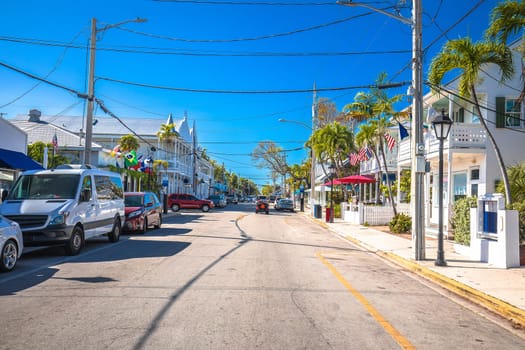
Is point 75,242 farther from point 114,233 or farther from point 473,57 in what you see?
point 473,57

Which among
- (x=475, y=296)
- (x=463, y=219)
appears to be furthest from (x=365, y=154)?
(x=475, y=296)

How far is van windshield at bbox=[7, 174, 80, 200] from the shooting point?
1214 centimetres

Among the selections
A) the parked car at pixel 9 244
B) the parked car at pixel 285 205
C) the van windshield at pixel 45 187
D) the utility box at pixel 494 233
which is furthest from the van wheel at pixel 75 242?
the parked car at pixel 285 205

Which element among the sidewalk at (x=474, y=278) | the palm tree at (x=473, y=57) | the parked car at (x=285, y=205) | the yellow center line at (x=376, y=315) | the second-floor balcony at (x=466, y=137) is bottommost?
the yellow center line at (x=376, y=315)

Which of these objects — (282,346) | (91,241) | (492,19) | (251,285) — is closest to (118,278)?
(251,285)

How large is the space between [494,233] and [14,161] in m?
18.3

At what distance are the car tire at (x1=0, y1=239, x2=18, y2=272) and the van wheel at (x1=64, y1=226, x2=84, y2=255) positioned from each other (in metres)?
2.06

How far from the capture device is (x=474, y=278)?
954 cm

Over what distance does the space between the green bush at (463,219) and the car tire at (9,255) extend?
449 inches

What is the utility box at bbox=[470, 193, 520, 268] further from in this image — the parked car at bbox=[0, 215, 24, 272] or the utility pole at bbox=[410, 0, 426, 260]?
the parked car at bbox=[0, 215, 24, 272]

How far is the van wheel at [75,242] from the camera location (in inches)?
451

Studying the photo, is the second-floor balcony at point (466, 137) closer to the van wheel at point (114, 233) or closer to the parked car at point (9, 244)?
the van wheel at point (114, 233)

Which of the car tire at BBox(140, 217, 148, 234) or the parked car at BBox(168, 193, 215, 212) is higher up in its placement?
the parked car at BBox(168, 193, 215, 212)

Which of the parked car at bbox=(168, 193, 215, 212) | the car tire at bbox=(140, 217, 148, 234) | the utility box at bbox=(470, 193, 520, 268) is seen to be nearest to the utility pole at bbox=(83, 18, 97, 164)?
the car tire at bbox=(140, 217, 148, 234)
